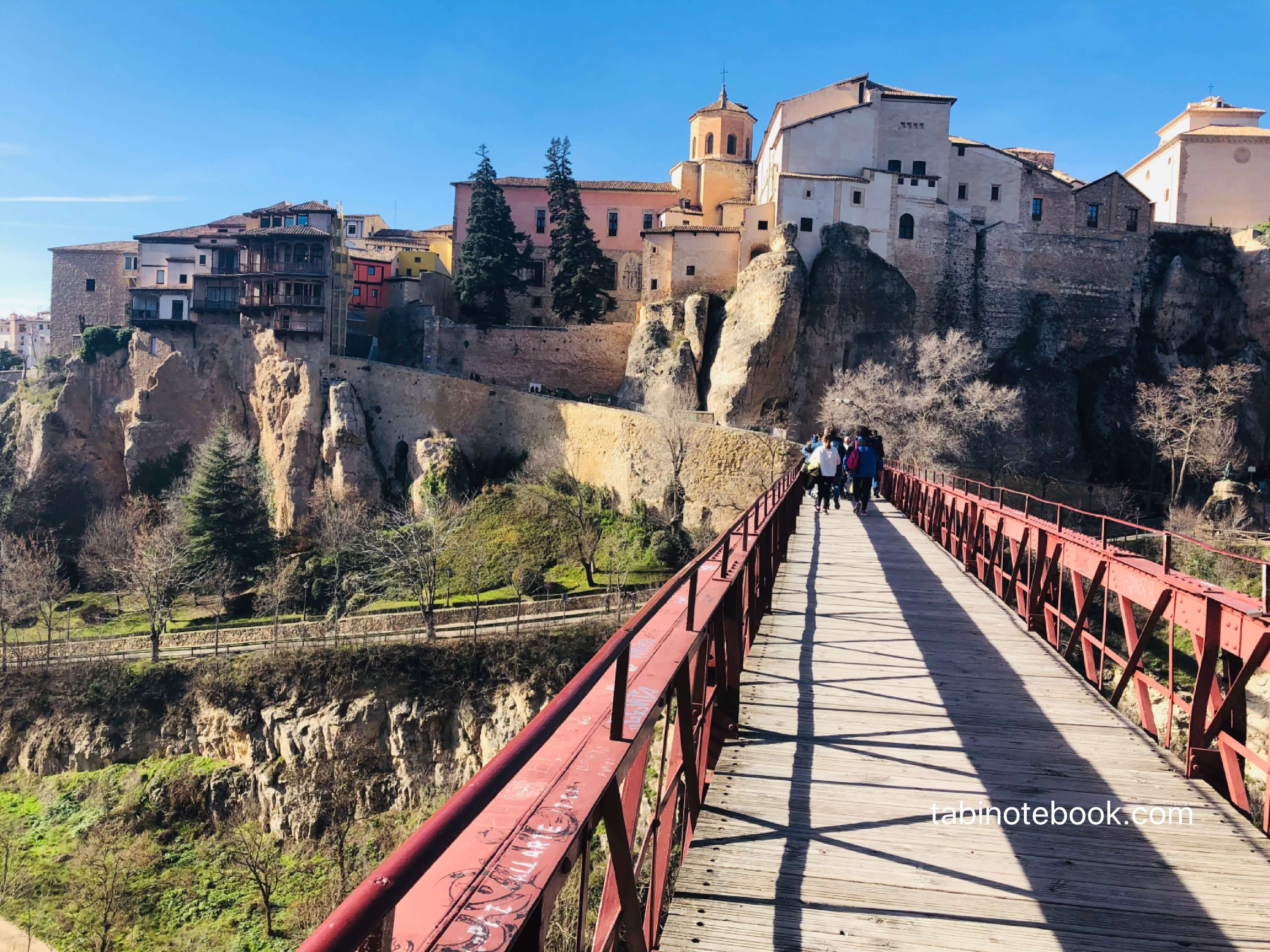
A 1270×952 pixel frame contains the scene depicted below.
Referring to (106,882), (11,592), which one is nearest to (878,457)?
(106,882)

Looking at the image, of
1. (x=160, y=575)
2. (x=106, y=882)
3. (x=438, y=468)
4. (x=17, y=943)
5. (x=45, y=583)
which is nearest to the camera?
(x=17, y=943)

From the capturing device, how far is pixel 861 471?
1847cm

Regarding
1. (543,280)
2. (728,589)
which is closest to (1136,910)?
(728,589)

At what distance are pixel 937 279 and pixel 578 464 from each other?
2111cm

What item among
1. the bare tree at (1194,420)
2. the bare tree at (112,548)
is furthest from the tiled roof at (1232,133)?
the bare tree at (112,548)

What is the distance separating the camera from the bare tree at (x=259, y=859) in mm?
19406

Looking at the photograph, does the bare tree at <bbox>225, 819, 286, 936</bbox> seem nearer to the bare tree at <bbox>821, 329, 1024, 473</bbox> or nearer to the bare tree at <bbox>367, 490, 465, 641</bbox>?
the bare tree at <bbox>367, 490, 465, 641</bbox>

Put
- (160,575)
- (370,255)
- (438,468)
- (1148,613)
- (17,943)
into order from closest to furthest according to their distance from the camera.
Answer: (1148,613)
(17,943)
(160,575)
(438,468)
(370,255)

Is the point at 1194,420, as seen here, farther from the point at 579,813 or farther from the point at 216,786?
the point at 579,813

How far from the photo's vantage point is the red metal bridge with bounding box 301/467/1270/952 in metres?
2.54

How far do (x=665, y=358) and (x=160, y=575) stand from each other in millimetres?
23903

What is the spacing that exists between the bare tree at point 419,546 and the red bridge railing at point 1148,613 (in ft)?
61.8

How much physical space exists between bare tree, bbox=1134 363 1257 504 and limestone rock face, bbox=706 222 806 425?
1573 centimetres

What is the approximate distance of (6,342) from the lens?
96188 millimetres
